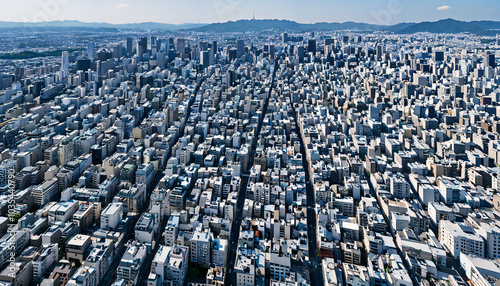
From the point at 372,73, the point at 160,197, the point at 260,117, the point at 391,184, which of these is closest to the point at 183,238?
the point at 160,197

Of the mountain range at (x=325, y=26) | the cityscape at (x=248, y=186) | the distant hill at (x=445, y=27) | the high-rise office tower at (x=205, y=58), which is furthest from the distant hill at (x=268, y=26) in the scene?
the cityscape at (x=248, y=186)

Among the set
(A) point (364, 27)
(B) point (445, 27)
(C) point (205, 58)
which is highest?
(A) point (364, 27)

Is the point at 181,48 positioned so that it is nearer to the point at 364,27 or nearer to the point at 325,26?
the point at 364,27

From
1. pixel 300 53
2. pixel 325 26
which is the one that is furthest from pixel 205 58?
pixel 325 26

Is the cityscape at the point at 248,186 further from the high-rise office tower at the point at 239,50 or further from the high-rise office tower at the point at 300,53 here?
the high-rise office tower at the point at 239,50

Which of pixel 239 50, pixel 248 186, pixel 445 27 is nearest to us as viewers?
pixel 248 186

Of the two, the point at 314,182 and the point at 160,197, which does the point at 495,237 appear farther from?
the point at 160,197

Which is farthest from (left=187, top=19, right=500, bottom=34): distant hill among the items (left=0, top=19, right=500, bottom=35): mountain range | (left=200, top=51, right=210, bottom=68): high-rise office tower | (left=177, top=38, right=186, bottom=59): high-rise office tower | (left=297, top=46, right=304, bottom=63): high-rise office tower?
(left=200, top=51, right=210, bottom=68): high-rise office tower

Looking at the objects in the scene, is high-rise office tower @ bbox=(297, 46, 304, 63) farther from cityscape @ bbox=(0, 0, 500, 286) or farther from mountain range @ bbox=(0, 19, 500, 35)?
mountain range @ bbox=(0, 19, 500, 35)
